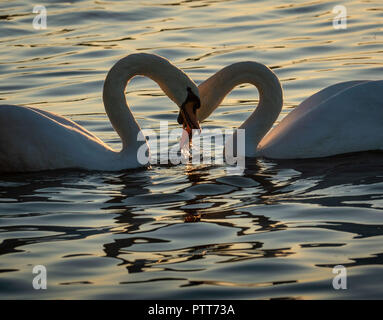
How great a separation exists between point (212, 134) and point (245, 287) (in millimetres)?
5167

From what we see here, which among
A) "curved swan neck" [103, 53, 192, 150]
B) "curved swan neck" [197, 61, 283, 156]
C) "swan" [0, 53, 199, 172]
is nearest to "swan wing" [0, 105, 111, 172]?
"swan" [0, 53, 199, 172]

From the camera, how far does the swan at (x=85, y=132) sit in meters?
8.58

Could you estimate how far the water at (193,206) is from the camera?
5.77 meters

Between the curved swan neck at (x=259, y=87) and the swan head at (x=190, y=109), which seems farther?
the curved swan neck at (x=259, y=87)

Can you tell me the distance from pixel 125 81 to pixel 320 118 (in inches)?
72.3

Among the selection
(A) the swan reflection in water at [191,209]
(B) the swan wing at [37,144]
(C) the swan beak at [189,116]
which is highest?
(C) the swan beak at [189,116]

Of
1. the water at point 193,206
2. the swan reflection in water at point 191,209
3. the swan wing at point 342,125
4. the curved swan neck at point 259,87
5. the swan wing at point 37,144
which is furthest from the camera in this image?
the curved swan neck at point 259,87

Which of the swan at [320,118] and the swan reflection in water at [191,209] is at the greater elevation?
the swan at [320,118]

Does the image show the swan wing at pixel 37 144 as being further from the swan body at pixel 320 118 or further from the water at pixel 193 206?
the swan body at pixel 320 118

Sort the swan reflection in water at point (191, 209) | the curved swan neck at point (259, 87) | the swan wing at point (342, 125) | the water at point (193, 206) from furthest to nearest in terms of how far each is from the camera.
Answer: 1. the curved swan neck at point (259, 87)
2. the swan wing at point (342, 125)
3. the swan reflection in water at point (191, 209)
4. the water at point (193, 206)

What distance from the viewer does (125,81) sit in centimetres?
907

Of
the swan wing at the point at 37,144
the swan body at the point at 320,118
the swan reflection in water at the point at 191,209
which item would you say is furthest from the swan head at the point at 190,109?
the swan wing at the point at 37,144

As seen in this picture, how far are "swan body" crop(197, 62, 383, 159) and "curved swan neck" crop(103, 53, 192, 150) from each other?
0.51m
